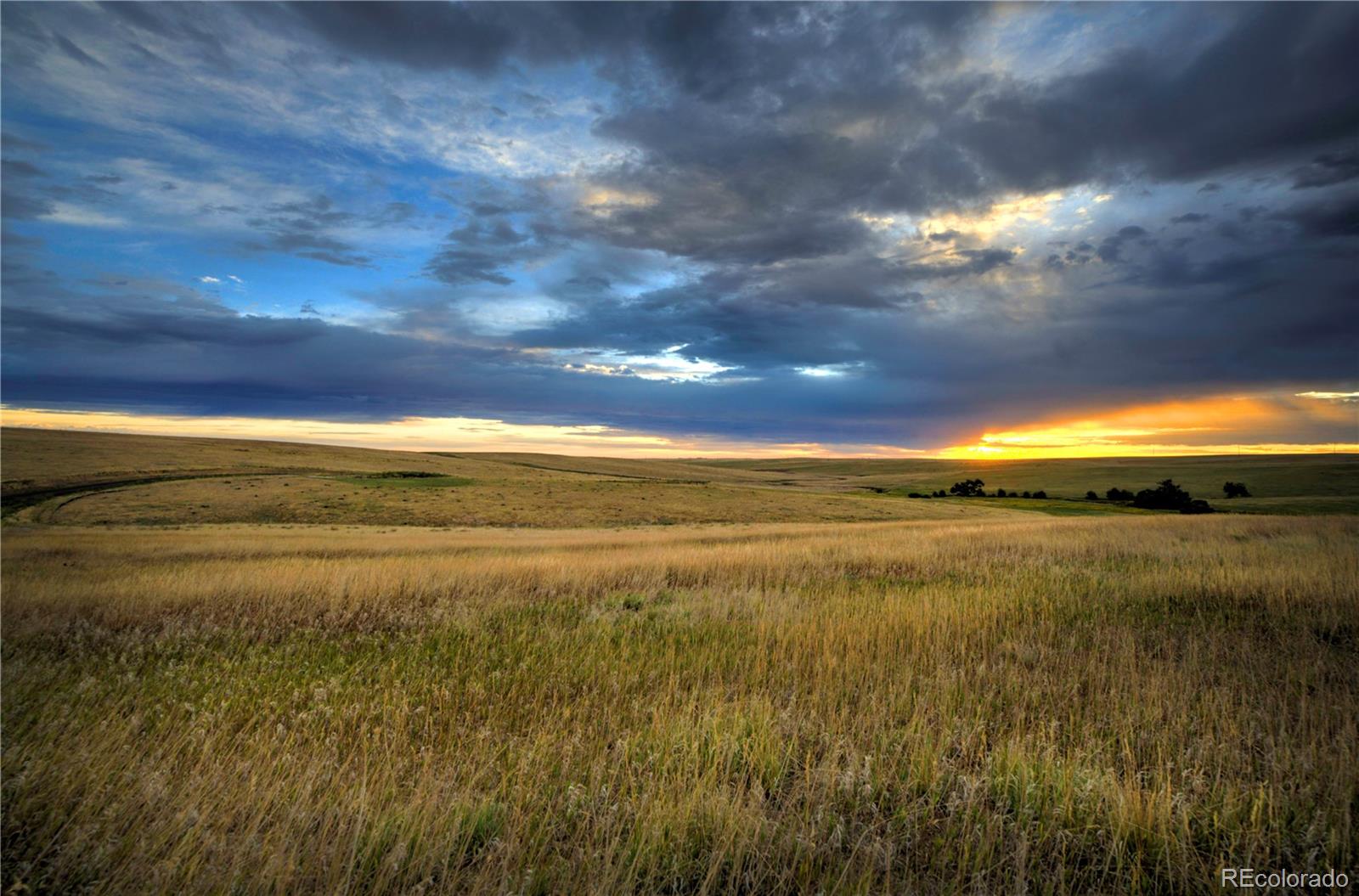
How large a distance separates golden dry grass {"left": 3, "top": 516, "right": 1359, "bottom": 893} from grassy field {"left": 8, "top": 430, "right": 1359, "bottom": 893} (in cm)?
3

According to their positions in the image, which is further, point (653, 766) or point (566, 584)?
point (566, 584)

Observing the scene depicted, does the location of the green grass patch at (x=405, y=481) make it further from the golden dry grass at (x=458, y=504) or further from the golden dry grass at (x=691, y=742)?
the golden dry grass at (x=691, y=742)

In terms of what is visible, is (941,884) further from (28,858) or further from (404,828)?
(28,858)

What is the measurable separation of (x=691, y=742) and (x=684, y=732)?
0.09m

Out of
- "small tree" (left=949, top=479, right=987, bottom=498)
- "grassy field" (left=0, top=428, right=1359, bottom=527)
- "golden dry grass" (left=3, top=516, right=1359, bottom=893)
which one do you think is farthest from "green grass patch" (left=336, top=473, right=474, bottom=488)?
"small tree" (left=949, top=479, right=987, bottom=498)

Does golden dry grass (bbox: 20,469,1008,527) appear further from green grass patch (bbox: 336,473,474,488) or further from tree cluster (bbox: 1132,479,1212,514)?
tree cluster (bbox: 1132,479,1212,514)

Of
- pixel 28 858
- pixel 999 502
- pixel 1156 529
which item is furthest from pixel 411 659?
pixel 999 502

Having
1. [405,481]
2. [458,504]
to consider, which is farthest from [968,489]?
[405,481]

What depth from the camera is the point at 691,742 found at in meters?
4.21

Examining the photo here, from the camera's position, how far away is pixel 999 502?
66.4m

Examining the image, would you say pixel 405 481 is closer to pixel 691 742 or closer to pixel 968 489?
pixel 691 742

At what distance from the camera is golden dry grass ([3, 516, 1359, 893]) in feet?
9.84

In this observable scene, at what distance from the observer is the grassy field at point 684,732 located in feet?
9.86

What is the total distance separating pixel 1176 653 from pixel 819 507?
52.5 metres
